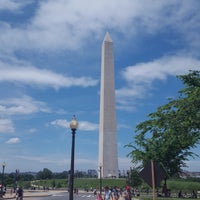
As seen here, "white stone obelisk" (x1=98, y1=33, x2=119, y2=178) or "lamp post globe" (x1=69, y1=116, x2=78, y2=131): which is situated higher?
"white stone obelisk" (x1=98, y1=33, x2=119, y2=178)

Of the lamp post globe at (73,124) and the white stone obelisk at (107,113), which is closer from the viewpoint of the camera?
the lamp post globe at (73,124)

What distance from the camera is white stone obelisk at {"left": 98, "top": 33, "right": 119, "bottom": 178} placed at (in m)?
66.3

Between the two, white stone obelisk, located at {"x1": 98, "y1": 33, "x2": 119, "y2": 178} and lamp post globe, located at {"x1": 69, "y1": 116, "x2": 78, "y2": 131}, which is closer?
lamp post globe, located at {"x1": 69, "y1": 116, "x2": 78, "y2": 131}

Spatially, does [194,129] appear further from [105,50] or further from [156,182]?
[105,50]

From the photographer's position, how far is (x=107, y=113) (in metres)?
67.0

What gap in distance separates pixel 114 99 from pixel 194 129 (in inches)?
1762

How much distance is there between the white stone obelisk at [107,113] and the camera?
66.3 metres

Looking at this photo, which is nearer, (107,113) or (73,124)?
(73,124)

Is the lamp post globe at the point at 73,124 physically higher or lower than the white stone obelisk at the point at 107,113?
lower

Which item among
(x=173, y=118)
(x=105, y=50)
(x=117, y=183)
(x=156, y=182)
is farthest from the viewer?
(x=117, y=183)

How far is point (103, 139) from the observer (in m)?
66.8

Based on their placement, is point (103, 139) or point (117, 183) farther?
point (117, 183)

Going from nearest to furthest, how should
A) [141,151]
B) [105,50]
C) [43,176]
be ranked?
[141,151], [105,50], [43,176]

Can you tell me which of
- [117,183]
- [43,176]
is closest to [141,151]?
[117,183]
